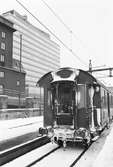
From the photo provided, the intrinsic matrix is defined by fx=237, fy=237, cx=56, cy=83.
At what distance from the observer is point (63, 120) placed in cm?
1034

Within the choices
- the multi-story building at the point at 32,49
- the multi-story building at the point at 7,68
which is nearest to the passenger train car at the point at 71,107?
the multi-story building at the point at 7,68

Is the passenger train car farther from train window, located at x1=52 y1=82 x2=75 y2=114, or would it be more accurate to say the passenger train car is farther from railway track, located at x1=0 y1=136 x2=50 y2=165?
railway track, located at x1=0 y1=136 x2=50 y2=165

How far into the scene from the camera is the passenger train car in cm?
1014

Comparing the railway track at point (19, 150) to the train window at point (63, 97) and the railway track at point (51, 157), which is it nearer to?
the railway track at point (51, 157)

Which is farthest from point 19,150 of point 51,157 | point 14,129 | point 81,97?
point 14,129

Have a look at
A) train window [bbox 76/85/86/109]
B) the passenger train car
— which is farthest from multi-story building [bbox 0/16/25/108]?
train window [bbox 76/85/86/109]

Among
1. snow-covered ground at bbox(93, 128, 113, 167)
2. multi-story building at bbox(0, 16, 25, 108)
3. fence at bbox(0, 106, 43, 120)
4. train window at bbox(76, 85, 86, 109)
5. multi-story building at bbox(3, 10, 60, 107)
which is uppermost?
multi-story building at bbox(3, 10, 60, 107)

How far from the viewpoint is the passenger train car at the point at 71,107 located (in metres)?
10.1

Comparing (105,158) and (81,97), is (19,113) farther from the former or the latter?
(105,158)

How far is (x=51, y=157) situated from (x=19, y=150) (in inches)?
76.4

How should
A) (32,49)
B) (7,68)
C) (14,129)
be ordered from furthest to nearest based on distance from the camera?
1. (32,49)
2. (7,68)
3. (14,129)

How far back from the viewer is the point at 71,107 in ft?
34.1

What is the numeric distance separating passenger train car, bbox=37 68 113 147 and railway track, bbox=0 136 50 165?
126 centimetres

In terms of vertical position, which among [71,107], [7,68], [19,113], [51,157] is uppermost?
[7,68]
